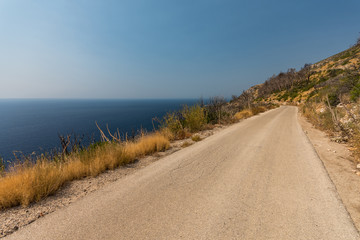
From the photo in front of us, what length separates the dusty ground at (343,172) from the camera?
101 inches

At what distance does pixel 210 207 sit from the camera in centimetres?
253

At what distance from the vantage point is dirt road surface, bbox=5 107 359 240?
203 cm

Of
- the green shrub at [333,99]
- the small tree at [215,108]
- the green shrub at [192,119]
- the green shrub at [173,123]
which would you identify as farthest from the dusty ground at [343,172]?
the green shrub at [333,99]

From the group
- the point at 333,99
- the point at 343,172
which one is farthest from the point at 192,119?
the point at 333,99

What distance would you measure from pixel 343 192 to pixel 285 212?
1587 mm

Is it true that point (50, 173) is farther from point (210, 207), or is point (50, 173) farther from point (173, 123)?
point (173, 123)

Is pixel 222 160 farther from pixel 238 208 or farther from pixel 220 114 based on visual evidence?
Result: pixel 220 114

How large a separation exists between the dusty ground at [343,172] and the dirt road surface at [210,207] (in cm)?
13

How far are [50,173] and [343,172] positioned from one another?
22.7 feet

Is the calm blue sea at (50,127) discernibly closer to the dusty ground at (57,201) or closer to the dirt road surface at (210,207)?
the dusty ground at (57,201)

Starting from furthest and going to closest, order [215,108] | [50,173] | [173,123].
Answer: [215,108] → [173,123] → [50,173]

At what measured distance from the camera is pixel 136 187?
3234mm

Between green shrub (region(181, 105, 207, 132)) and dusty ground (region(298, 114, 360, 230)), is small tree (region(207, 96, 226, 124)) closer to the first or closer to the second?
green shrub (region(181, 105, 207, 132))

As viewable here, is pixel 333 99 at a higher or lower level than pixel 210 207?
higher
